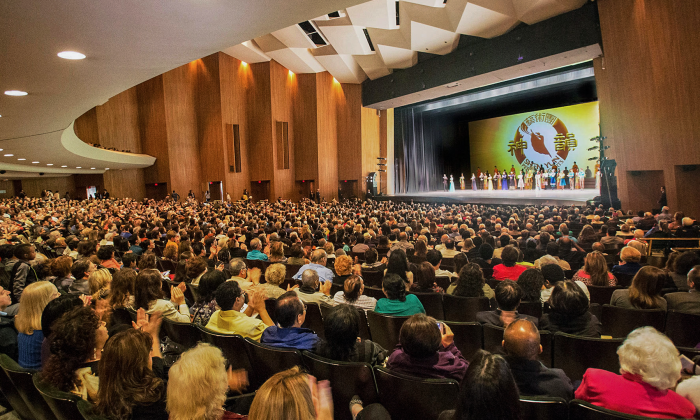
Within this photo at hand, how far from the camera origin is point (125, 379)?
5.86 feet

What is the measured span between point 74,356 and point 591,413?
2.41 m

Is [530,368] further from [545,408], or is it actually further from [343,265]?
[343,265]

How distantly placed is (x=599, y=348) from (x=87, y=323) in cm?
294

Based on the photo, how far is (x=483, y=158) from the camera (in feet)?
82.5

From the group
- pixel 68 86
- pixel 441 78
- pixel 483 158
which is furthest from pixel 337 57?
pixel 68 86

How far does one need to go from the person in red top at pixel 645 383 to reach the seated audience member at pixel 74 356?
8.01 feet

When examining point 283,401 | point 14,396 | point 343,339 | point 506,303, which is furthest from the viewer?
point 506,303

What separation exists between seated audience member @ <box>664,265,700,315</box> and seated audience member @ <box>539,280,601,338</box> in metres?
0.96

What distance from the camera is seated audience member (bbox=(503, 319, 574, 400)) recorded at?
204 centimetres

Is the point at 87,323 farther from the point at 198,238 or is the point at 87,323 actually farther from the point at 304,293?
the point at 198,238

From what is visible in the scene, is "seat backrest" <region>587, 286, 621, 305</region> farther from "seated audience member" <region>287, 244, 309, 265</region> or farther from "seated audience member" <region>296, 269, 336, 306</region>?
"seated audience member" <region>287, 244, 309, 265</region>

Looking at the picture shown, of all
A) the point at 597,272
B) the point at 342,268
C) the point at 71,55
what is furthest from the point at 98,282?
the point at 597,272

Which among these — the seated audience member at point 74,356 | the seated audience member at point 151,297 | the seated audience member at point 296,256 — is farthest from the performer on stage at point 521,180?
the seated audience member at point 74,356

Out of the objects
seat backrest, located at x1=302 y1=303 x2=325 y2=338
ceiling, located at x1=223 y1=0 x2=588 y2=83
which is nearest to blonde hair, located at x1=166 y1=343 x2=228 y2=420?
seat backrest, located at x1=302 y1=303 x2=325 y2=338
